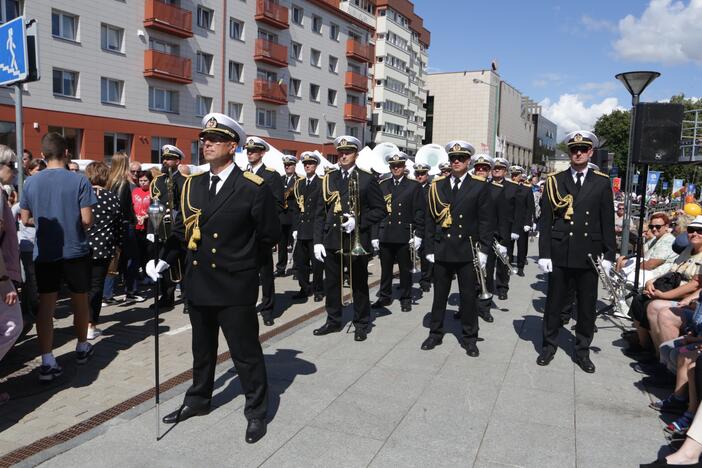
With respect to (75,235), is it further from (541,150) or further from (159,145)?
(541,150)

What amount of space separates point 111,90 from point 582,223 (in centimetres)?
2626

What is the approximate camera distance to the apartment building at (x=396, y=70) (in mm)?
56594

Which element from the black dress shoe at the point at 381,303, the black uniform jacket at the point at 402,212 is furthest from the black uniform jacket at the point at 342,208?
the black dress shoe at the point at 381,303

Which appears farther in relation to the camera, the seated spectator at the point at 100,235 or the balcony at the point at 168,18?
the balcony at the point at 168,18

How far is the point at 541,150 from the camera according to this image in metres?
135

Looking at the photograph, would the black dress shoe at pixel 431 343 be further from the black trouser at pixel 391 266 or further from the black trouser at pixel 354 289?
the black trouser at pixel 391 266

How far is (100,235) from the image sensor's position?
6465 millimetres

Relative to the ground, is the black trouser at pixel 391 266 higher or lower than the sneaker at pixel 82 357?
higher

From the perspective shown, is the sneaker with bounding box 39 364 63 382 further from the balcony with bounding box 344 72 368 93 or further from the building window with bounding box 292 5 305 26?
the balcony with bounding box 344 72 368 93

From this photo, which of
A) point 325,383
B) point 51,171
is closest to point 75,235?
point 51,171

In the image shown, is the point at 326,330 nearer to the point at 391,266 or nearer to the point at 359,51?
the point at 391,266

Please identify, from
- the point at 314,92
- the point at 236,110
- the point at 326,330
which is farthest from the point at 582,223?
the point at 314,92

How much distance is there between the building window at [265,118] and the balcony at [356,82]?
986 cm

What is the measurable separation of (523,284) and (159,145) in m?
23.7
